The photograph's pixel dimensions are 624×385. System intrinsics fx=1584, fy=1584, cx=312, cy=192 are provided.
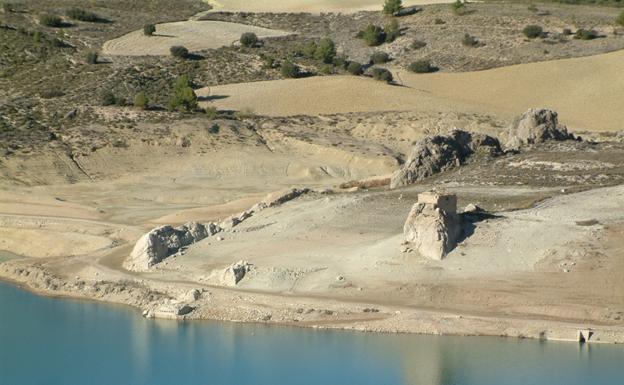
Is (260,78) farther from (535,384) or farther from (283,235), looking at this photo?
(535,384)

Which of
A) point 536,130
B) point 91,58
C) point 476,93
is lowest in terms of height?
point 476,93

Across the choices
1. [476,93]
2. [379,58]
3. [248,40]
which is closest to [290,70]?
[248,40]

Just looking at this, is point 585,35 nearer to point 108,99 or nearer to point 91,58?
point 91,58

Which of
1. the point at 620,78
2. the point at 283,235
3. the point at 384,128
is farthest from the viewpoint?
the point at 620,78

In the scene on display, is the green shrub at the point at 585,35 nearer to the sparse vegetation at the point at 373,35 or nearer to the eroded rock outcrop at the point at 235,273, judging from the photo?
the sparse vegetation at the point at 373,35

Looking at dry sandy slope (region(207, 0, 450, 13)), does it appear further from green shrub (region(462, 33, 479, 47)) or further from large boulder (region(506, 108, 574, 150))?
large boulder (region(506, 108, 574, 150))

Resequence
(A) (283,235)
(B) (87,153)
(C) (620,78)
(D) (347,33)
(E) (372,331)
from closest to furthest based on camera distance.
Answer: (E) (372,331) → (A) (283,235) → (B) (87,153) → (C) (620,78) → (D) (347,33)

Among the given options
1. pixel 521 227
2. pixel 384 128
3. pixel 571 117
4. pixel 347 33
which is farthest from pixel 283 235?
pixel 347 33

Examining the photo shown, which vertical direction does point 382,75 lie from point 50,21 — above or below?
below
